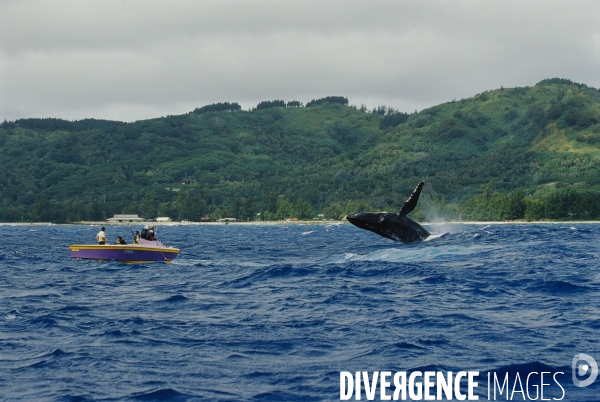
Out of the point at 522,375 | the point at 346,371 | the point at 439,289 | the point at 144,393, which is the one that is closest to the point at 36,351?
the point at 144,393

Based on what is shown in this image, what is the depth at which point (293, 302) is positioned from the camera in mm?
30516

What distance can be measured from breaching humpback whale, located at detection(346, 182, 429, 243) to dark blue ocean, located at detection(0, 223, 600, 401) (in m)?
7.34

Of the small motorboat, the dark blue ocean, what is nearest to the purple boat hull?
the small motorboat

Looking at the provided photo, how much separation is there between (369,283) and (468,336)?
1371 centimetres

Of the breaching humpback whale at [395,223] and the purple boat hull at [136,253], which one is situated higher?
the breaching humpback whale at [395,223]

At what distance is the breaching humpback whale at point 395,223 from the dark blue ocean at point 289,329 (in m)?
7.34

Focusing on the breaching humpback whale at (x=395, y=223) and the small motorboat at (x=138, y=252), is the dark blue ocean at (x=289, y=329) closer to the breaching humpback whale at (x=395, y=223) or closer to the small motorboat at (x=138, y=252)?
the breaching humpback whale at (x=395, y=223)

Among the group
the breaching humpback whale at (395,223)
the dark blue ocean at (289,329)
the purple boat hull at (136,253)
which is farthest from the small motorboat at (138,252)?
the breaching humpback whale at (395,223)

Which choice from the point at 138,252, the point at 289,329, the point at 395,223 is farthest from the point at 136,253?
the point at 289,329

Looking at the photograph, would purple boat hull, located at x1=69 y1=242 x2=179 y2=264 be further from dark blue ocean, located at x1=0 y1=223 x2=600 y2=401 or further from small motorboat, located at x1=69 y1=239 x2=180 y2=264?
dark blue ocean, located at x1=0 y1=223 x2=600 y2=401

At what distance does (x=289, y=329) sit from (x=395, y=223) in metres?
29.6

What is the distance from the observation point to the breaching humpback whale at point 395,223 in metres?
50.9

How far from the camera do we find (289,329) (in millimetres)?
24594

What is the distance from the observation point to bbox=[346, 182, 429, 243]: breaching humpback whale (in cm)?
5091
